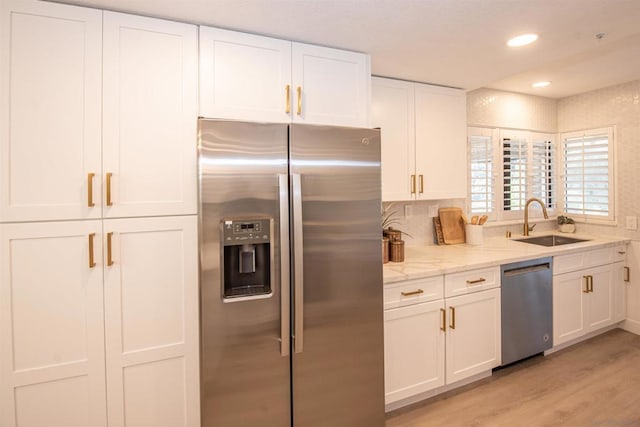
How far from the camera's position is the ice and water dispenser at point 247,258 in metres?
1.62

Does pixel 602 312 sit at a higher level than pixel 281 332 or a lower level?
lower

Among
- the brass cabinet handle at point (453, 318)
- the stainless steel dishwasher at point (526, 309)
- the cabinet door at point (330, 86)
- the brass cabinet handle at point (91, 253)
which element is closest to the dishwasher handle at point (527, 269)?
the stainless steel dishwasher at point (526, 309)

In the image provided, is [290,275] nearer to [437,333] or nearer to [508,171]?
[437,333]

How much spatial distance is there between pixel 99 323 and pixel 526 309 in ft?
9.34

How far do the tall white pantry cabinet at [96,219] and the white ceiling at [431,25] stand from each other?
0.24 metres

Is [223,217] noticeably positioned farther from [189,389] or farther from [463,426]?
[463,426]

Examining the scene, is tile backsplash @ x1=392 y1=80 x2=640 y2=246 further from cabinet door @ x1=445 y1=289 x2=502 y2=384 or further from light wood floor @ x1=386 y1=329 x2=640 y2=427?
light wood floor @ x1=386 y1=329 x2=640 y2=427

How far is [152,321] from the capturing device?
1.68m

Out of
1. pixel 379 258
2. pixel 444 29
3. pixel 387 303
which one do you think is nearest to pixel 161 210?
pixel 379 258

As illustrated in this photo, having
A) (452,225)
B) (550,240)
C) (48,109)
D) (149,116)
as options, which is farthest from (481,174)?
(48,109)

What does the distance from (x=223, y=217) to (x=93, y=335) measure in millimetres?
802

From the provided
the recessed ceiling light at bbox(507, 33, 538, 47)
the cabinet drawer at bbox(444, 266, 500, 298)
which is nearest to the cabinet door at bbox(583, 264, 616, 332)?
the cabinet drawer at bbox(444, 266, 500, 298)

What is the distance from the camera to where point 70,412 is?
156cm

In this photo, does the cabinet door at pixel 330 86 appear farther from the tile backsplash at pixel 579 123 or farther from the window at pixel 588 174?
the window at pixel 588 174
